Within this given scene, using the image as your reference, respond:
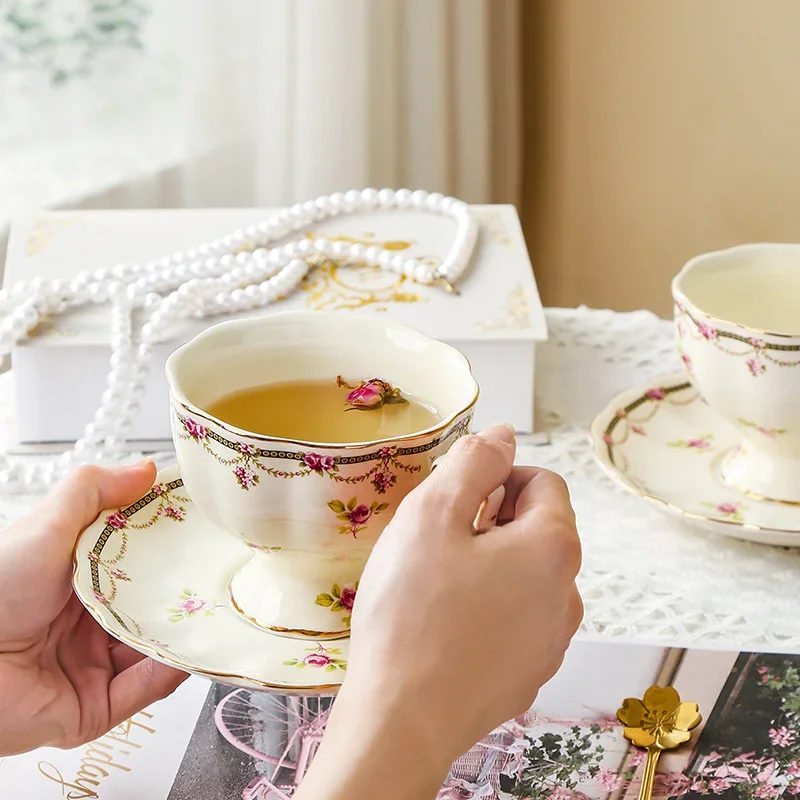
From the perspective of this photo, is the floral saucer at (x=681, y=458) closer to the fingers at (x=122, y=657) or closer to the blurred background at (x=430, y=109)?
the fingers at (x=122, y=657)

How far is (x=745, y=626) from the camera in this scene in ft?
2.33

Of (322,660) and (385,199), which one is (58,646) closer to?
(322,660)

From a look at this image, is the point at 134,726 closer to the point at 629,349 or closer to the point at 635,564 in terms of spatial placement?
the point at 635,564

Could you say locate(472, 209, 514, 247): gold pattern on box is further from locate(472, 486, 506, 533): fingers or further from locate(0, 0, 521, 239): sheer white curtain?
locate(0, 0, 521, 239): sheer white curtain

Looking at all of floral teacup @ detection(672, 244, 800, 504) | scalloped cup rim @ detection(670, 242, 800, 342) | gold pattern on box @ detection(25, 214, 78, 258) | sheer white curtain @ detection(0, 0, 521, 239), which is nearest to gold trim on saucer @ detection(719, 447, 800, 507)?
floral teacup @ detection(672, 244, 800, 504)

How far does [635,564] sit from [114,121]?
1.14 metres

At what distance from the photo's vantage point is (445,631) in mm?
505

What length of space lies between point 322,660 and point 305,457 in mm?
110

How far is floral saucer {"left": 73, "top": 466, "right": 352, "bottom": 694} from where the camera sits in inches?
22.0

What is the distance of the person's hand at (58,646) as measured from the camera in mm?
Answer: 613

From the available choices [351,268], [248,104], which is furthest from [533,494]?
[248,104]

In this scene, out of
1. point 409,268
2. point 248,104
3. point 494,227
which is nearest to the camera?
point 409,268

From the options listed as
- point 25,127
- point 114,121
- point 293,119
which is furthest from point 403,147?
point 25,127

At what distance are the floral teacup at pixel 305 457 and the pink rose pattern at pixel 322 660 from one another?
2cm
